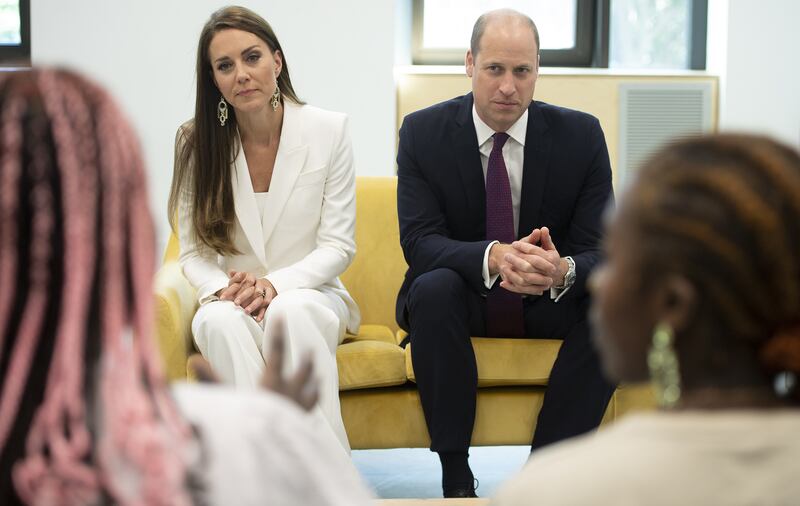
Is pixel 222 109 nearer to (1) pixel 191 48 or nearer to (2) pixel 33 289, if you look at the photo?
(1) pixel 191 48

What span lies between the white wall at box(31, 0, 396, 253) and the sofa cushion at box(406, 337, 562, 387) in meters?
2.04

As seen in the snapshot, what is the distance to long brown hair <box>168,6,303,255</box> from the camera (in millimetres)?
2873

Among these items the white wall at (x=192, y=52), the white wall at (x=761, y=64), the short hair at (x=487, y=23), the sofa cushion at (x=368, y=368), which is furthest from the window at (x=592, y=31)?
the sofa cushion at (x=368, y=368)

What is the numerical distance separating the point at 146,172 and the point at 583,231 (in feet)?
7.06

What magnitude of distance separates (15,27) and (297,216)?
2669 millimetres

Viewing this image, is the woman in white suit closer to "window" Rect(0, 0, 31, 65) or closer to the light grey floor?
the light grey floor

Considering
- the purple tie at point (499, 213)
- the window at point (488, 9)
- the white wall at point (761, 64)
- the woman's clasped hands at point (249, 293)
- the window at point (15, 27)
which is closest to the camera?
the woman's clasped hands at point (249, 293)

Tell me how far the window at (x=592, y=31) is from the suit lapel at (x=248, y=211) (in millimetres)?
2206

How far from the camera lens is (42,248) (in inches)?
32.0

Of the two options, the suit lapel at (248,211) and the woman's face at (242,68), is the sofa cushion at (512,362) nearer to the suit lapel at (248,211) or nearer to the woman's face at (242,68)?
the suit lapel at (248,211)

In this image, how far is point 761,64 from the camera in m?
4.73

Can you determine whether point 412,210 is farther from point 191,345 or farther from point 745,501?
point 745,501

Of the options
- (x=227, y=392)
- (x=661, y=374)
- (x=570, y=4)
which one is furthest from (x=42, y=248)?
(x=570, y=4)

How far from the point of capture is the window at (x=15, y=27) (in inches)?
190
